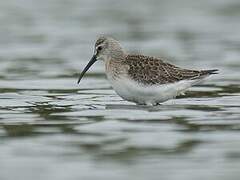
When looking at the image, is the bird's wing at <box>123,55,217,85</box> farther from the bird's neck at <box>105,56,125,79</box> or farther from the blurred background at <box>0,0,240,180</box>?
the blurred background at <box>0,0,240,180</box>

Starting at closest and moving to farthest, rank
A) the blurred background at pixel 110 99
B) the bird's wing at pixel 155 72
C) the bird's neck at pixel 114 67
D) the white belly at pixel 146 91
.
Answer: the blurred background at pixel 110 99 → the white belly at pixel 146 91 → the bird's wing at pixel 155 72 → the bird's neck at pixel 114 67

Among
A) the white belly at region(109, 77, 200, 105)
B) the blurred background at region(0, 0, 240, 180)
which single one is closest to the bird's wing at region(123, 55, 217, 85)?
the white belly at region(109, 77, 200, 105)

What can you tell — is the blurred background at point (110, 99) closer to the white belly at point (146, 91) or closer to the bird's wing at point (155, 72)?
the white belly at point (146, 91)

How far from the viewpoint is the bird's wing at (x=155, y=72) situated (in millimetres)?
15633

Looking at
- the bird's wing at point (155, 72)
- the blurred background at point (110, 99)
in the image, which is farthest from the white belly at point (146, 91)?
the blurred background at point (110, 99)

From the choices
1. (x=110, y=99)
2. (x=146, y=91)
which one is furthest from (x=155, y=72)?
(x=110, y=99)

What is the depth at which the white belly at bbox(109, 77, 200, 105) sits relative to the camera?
15.5m

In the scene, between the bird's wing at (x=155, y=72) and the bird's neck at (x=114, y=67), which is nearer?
the bird's wing at (x=155, y=72)

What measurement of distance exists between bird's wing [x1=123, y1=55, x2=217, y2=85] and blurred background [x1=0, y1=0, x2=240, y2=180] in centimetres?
48

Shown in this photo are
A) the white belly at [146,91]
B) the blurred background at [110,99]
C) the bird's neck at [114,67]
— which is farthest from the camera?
the bird's neck at [114,67]

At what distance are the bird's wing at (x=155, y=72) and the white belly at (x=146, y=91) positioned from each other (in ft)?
0.28

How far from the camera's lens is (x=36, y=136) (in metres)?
12.9

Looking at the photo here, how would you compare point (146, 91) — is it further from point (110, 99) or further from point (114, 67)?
point (110, 99)

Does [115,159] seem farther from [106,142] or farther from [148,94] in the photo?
[148,94]
